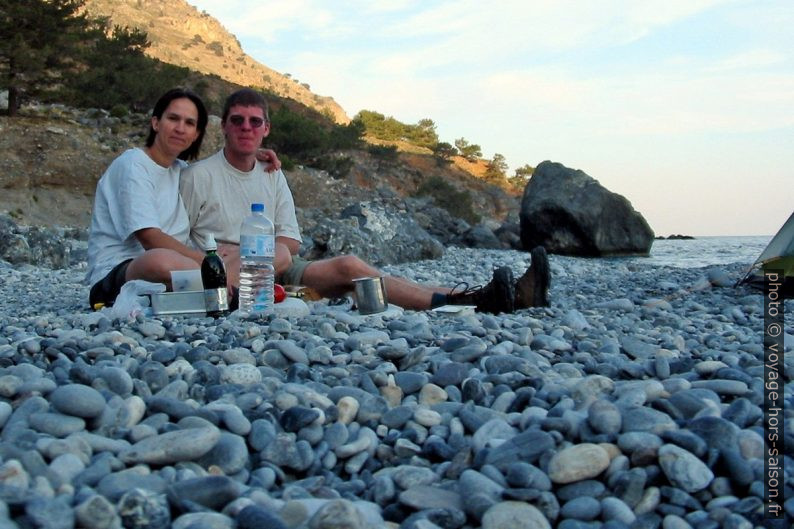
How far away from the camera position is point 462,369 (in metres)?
2.60

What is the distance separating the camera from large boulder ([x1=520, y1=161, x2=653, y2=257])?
1838 centimetres

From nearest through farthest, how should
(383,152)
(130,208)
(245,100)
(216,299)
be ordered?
(216,299), (130,208), (245,100), (383,152)

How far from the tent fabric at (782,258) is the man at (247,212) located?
8.89 feet

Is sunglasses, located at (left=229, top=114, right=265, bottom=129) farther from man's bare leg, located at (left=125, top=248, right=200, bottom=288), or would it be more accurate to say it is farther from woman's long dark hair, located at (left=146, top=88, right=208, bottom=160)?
man's bare leg, located at (left=125, top=248, right=200, bottom=288)

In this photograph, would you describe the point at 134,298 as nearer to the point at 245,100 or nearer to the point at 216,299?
the point at 216,299

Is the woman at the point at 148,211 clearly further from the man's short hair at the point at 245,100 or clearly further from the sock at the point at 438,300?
the sock at the point at 438,300

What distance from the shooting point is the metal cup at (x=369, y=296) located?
4512 mm

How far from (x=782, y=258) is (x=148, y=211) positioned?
5026 millimetres

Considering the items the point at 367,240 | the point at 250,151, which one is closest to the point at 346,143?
the point at 367,240

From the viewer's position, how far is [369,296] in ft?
14.8

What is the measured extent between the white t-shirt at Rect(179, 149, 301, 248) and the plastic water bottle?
25.5 inches

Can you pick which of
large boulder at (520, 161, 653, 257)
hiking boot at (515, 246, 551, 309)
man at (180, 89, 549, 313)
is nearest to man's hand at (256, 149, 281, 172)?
man at (180, 89, 549, 313)

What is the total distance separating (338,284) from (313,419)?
320 centimetres

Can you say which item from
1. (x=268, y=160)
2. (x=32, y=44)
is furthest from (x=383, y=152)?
(x=268, y=160)
